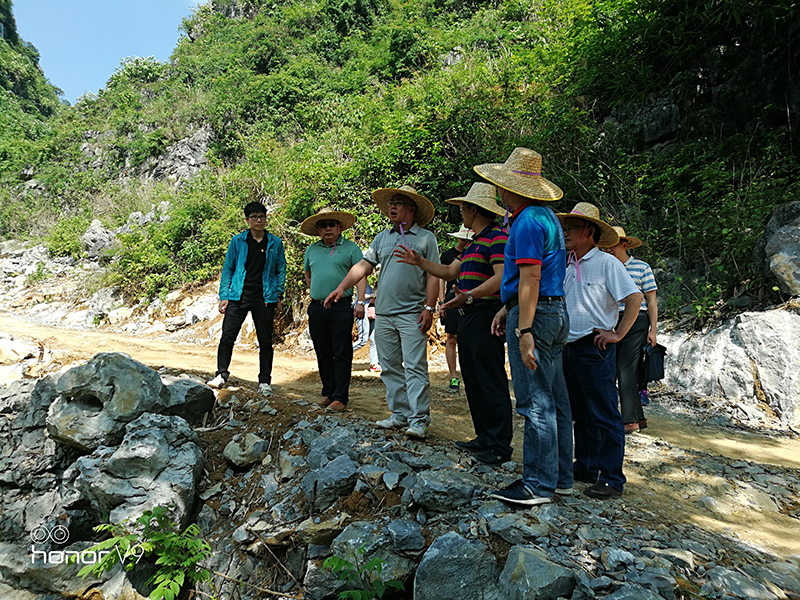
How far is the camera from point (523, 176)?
2.91m

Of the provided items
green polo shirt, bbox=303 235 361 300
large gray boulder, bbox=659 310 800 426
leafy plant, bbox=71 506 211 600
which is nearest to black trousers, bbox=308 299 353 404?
green polo shirt, bbox=303 235 361 300

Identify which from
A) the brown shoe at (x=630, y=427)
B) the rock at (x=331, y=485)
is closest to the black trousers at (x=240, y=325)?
the rock at (x=331, y=485)

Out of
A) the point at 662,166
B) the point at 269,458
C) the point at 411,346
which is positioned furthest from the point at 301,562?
the point at 662,166

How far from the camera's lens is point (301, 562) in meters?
3.21

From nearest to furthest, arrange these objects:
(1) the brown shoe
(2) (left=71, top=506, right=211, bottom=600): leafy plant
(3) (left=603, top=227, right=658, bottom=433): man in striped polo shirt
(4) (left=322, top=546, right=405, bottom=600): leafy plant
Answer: (4) (left=322, top=546, right=405, bottom=600): leafy plant → (2) (left=71, top=506, right=211, bottom=600): leafy plant → (3) (left=603, top=227, right=658, bottom=433): man in striped polo shirt → (1) the brown shoe

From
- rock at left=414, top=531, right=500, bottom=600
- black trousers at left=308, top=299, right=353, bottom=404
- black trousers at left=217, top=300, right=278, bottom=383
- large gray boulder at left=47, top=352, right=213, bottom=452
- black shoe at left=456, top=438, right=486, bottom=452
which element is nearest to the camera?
rock at left=414, top=531, right=500, bottom=600

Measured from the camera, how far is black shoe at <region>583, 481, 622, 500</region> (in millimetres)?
3074

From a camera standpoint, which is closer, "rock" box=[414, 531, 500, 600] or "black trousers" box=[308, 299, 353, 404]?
"rock" box=[414, 531, 500, 600]

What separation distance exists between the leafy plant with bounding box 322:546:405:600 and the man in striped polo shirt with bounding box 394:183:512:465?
1104 mm

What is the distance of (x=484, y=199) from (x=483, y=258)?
464mm

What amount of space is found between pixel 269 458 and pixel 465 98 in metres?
9.63

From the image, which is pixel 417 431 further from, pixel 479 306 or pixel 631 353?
pixel 631 353

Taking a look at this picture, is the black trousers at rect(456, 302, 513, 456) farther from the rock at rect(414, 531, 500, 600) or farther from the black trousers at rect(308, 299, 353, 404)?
the black trousers at rect(308, 299, 353, 404)

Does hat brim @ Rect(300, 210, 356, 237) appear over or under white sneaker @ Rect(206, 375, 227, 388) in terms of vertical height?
over
